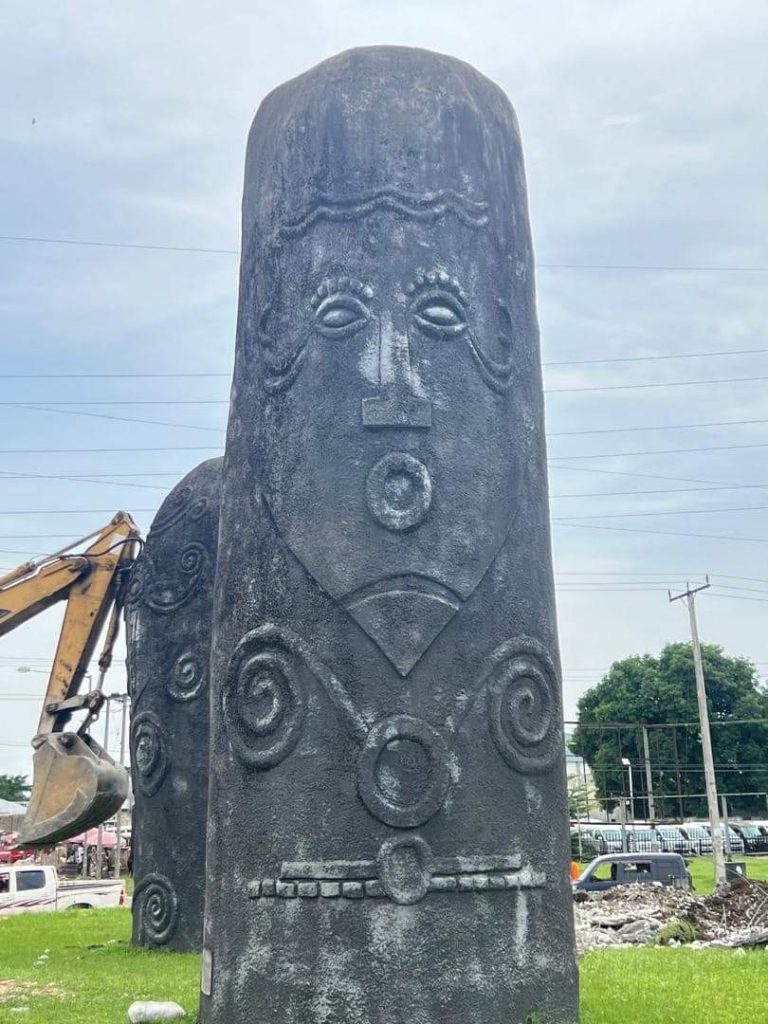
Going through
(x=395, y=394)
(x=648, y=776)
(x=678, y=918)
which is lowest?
(x=678, y=918)

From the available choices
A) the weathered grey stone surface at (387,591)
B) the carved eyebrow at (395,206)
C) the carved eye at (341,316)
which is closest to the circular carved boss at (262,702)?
the weathered grey stone surface at (387,591)

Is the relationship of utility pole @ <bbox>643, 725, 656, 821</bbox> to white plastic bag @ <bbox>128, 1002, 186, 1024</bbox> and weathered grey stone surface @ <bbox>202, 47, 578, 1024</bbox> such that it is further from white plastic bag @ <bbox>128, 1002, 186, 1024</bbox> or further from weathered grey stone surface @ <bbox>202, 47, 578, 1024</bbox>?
weathered grey stone surface @ <bbox>202, 47, 578, 1024</bbox>

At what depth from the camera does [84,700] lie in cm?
1554

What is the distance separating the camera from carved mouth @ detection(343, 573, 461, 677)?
6.45 m

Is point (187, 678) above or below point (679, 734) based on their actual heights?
below

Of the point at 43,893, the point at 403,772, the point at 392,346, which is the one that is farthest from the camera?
the point at 43,893

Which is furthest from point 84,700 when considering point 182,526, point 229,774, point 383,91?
point 383,91

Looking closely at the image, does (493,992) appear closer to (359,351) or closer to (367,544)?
(367,544)

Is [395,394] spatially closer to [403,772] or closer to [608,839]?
[403,772]

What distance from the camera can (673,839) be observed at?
46344mm

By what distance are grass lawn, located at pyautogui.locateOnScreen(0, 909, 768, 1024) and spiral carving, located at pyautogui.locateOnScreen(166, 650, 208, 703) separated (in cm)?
293

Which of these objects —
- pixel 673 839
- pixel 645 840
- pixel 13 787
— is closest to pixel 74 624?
pixel 645 840

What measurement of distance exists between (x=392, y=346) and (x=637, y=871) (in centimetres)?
2088

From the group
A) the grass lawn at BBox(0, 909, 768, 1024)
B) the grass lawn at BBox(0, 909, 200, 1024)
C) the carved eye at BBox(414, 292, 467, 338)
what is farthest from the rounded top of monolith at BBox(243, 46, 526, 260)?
the grass lawn at BBox(0, 909, 200, 1024)
